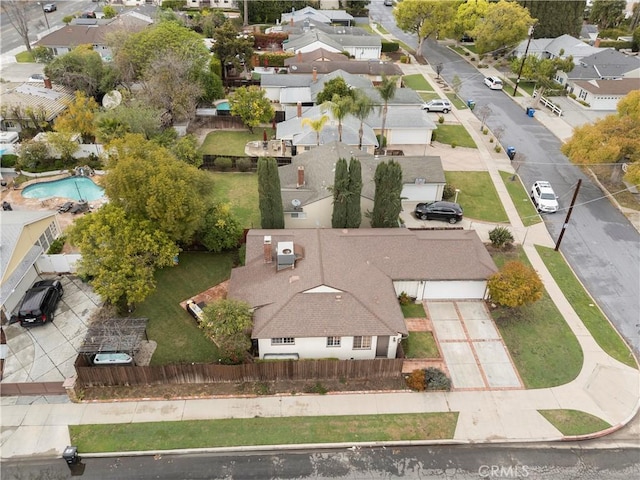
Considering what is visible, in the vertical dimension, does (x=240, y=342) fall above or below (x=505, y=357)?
above

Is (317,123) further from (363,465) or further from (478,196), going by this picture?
(363,465)

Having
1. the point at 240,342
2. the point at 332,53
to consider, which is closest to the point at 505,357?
the point at 240,342

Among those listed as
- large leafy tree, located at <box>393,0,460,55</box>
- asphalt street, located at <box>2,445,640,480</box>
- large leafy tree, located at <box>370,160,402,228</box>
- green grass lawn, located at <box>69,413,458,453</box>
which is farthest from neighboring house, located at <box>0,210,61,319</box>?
large leafy tree, located at <box>393,0,460,55</box>

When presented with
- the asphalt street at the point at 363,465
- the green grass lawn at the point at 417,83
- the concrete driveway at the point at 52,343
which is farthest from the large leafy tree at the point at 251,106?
the asphalt street at the point at 363,465

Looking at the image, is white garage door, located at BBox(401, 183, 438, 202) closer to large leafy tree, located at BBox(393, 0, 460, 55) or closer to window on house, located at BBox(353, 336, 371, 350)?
window on house, located at BBox(353, 336, 371, 350)

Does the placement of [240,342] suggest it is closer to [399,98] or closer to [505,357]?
[505,357]

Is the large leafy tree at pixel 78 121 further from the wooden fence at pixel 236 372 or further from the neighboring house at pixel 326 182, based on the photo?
the wooden fence at pixel 236 372
